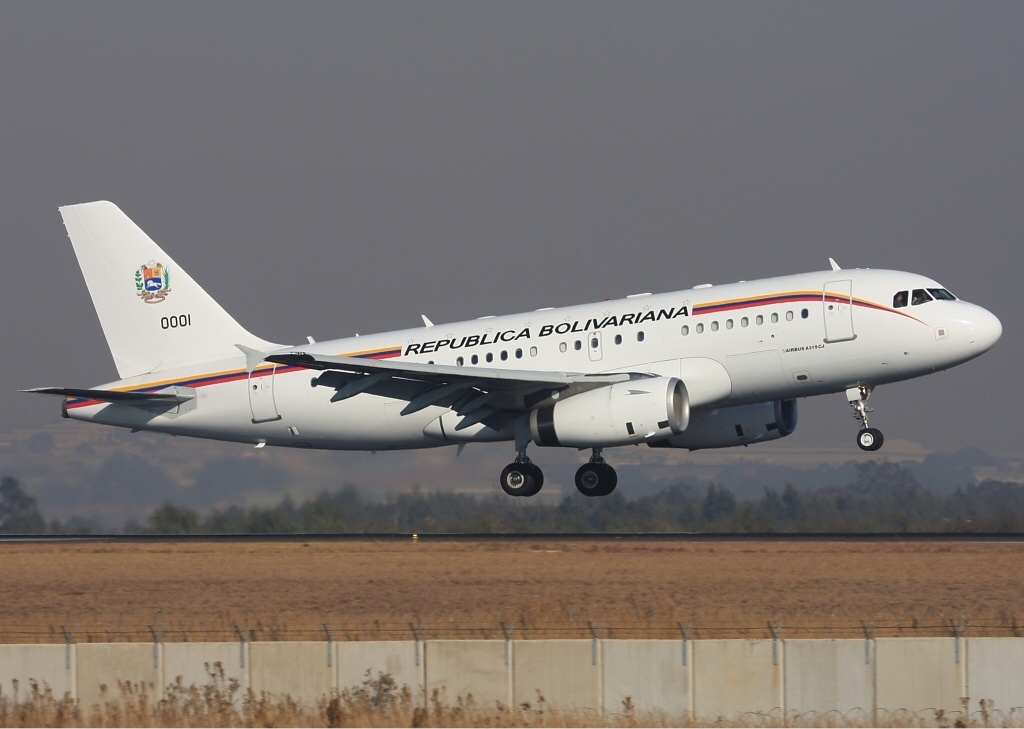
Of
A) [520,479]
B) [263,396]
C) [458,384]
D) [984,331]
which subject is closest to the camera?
[984,331]

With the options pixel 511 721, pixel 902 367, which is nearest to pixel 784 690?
pixel 511 721

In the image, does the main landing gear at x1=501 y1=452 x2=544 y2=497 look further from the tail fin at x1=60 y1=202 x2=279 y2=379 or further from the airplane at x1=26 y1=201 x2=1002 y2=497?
the tail fin at x1=60 y1=202 x2=279 y2=379

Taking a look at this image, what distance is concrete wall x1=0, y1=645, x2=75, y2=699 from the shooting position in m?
18.2

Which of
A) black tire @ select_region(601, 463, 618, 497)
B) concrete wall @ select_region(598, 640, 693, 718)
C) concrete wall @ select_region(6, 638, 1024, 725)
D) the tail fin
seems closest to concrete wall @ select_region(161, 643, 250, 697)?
concrete wall @ select_region(6, 638, 1024, 725)

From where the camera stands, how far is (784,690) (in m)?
17.8

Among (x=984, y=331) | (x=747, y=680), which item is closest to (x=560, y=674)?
(x=747, y=680)

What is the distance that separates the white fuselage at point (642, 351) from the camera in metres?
34.3

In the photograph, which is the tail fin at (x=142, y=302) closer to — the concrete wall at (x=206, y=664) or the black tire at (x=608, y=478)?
the black tire at (x=608, y=478)

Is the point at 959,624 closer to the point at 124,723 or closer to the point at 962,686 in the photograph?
the point at 962,686

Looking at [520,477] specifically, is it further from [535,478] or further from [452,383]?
[452,383]

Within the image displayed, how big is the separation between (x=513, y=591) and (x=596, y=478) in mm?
12681

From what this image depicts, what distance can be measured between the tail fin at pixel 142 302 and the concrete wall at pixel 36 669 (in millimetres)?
22392

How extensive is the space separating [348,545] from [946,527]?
1648 cm

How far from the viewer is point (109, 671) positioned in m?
18.4
